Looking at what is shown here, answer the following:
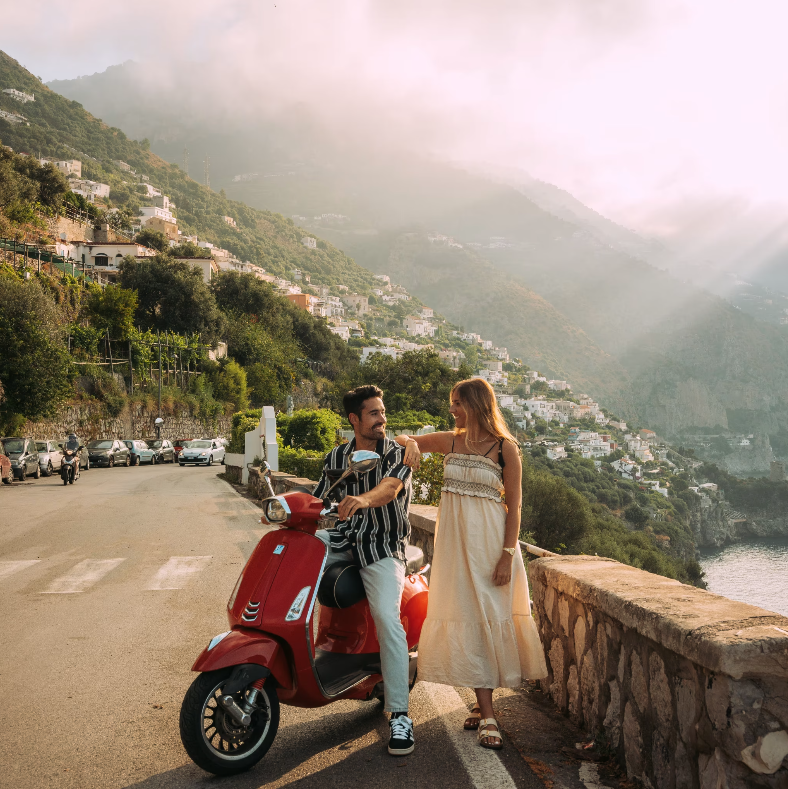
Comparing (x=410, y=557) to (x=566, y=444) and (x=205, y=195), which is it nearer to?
(x=566, y=444)

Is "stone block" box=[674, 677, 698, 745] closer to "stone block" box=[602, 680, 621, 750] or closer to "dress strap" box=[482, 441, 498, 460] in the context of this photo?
"stone block" box=[602, 680, 621, 750]

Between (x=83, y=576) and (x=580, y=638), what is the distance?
6.08m

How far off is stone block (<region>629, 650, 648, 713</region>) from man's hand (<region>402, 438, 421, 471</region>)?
1.34 m

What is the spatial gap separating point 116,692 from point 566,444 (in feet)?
337

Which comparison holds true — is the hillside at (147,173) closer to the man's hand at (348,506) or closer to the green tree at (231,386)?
the green tree at (231,386)

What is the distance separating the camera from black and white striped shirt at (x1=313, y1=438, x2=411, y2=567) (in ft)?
12.7

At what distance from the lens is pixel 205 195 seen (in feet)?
566

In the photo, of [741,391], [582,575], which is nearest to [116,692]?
[582,575]

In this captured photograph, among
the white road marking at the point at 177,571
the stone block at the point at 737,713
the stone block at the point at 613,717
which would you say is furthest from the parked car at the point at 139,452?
the stone block at the point at 737,713

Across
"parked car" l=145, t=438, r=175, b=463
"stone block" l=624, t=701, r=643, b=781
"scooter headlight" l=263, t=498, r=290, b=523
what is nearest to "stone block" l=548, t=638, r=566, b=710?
"stone block" l=624, t=701, r=643, b=781

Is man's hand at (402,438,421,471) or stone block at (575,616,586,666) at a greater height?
man's hand at (402,438,421,471)

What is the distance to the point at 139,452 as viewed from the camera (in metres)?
36.9

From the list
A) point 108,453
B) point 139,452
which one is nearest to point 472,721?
point 108,453

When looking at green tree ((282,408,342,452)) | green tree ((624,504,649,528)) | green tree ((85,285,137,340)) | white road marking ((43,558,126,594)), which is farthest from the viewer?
green tree ((624,504,649,528))
